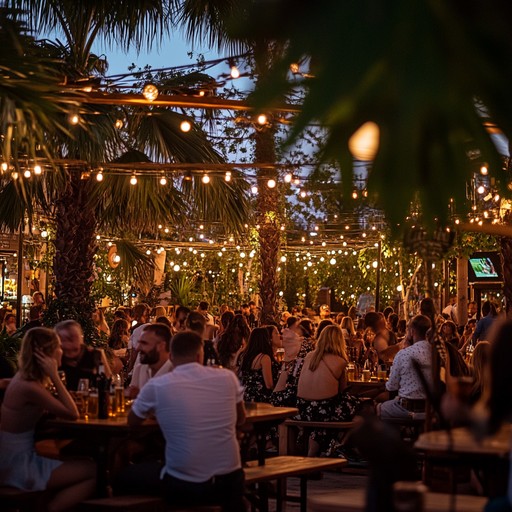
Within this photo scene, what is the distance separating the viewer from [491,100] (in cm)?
285

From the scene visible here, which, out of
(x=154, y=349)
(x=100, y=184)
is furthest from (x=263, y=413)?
(x=100, y=184)

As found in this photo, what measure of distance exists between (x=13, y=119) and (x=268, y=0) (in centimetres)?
458

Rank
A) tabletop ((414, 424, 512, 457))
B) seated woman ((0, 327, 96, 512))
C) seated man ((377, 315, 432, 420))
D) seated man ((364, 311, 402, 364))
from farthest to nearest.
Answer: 1. seated man ((364, 311, 402, 364))
2. seated man ((377, 315, 432, 420))
3. seated woman ((0, 327, 96, 512))
4. tabletop ((414, 424, 512, 457))

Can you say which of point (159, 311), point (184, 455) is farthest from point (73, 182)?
point (184, 455)

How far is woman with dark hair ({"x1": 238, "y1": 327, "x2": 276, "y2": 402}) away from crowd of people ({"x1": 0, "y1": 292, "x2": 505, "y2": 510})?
0.5 inches

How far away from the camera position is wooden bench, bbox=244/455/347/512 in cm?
812

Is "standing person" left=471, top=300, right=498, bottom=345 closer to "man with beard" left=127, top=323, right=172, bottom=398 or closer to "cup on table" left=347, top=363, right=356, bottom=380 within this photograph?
"cup on table" left=347, top=363, right=356, bottom=380

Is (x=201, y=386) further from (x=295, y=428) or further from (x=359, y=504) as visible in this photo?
(x=295, y=428)

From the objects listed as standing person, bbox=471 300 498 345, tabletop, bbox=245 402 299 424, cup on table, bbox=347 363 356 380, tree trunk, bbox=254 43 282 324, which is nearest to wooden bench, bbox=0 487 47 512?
tabletop, bbox=245 402 299 424

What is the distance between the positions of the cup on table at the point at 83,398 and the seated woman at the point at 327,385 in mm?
3984

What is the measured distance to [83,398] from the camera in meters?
8.20

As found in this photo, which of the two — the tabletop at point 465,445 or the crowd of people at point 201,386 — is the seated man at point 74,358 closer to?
the crowd of people at point 201,386

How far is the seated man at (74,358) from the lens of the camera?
30.3ft

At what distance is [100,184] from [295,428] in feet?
20.2
